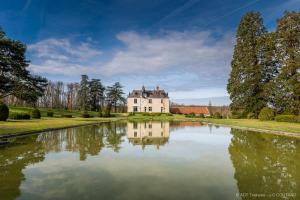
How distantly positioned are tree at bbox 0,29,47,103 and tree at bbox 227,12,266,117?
1196 inches

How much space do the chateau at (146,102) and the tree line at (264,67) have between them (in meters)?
28.0

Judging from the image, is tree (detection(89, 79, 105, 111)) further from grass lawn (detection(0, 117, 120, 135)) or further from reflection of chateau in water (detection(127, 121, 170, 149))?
reflection of chateau in water (detection(127, 121, 170, 149))

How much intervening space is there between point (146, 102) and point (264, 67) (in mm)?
36146

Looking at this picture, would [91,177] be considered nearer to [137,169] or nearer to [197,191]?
[137,169]

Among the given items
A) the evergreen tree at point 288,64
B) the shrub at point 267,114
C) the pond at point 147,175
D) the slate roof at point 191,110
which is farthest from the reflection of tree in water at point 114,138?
the slate roof at point 191,110

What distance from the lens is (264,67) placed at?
3628 centimetres

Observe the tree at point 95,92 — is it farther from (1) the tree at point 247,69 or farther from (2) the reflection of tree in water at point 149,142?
(2) the reflection of tree in water at point 149,142

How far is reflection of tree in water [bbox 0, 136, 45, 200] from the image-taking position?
194 inches

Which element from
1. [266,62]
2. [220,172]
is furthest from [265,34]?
[220,172]

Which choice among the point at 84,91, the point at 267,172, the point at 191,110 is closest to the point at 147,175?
the point at 267,172

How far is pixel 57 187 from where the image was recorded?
17.0 ft

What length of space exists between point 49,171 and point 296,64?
31.5 m

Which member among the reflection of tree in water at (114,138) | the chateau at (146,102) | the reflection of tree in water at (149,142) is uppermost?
the chateau at (146,102)

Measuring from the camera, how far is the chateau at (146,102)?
66312 millimetres
